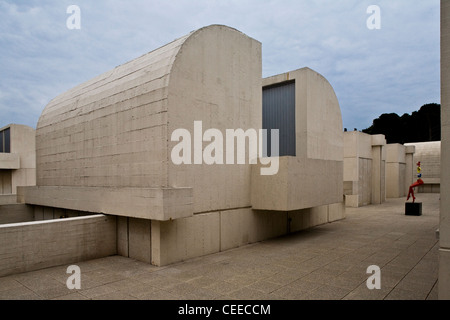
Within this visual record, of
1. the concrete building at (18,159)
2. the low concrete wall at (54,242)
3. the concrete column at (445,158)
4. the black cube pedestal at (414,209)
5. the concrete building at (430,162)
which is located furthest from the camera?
the concrete building at (430,162)

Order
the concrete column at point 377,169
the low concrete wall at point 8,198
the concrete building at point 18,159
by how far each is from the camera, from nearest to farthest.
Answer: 1. the low concrete wall at point 8,198
2. the concrete column at point 377,169
3. the concrete building at point 18,159

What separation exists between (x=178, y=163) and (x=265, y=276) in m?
3.69

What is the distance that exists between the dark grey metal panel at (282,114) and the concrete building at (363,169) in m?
10.9

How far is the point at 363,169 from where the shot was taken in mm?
23844

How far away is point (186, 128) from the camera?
862 centimetres

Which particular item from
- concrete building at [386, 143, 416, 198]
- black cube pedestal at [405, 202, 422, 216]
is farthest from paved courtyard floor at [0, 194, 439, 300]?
concrete building at [386, 143, 416, 198]

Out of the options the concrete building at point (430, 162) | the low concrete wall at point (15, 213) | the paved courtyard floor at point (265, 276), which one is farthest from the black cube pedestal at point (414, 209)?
the concrete building at point (430, 162)

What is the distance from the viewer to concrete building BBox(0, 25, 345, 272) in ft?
27.0

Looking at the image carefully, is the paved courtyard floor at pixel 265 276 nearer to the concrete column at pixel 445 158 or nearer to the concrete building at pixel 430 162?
the concrete column at pixel 445 158

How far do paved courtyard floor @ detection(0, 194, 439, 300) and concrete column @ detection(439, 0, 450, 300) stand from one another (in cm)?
154

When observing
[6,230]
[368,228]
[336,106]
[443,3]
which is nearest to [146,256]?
[6,230]

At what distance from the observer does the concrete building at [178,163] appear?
8.24 m

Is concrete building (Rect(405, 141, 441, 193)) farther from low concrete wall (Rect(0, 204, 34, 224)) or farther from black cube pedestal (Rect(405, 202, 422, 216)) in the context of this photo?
low concrete wall (Rect(0, 204, 34, 224))

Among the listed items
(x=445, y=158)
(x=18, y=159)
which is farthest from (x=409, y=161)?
(x=18, y=159)
